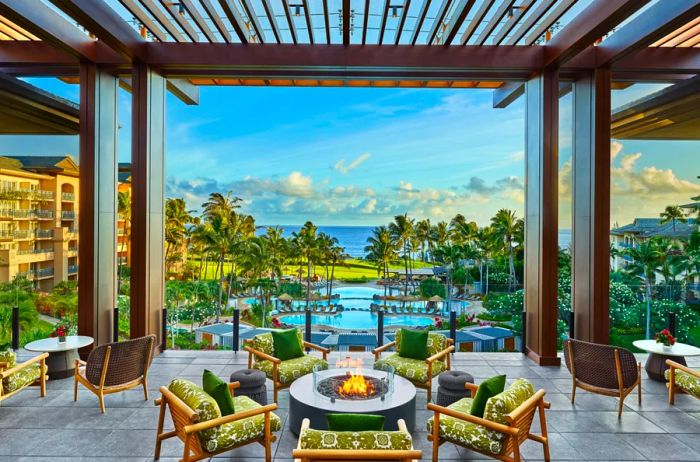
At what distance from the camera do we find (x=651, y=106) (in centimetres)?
779

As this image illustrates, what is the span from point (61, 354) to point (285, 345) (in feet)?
11.4

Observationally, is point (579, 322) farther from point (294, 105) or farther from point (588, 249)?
point (294, 105)

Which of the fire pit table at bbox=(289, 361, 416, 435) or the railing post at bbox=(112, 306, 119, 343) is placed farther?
the railing post at bbox=(112, 306, 119, 343)

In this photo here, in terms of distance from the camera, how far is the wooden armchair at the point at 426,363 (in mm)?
5266

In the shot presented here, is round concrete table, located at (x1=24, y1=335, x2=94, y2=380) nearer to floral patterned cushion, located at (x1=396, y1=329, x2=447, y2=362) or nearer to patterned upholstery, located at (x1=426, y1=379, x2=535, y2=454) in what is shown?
floral patterned cushion, located at (x1=396, y1=329, x2=447, y2=362)

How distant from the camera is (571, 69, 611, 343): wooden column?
22.6 feet

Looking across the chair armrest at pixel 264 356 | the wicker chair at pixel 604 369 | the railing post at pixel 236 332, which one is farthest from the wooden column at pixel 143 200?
the wicker chair at pixel 604 369

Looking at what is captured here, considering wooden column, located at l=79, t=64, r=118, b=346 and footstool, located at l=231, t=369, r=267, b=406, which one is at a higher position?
→ wooden column, located at l=79, t=64, r=118, b=346

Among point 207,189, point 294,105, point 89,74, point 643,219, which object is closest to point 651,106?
point 643,219

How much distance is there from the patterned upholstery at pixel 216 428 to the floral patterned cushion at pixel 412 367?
6.84ft

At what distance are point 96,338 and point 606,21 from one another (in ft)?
31.3

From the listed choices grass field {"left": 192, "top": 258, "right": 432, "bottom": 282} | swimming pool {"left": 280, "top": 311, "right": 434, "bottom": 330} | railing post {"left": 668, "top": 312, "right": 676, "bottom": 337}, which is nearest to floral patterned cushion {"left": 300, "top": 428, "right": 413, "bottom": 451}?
railing post {"left": 668, "top": 312, "right": 676, "bottom": 337}

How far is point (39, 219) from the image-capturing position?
7.66m

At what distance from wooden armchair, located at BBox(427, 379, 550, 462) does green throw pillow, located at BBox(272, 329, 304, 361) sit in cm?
258
